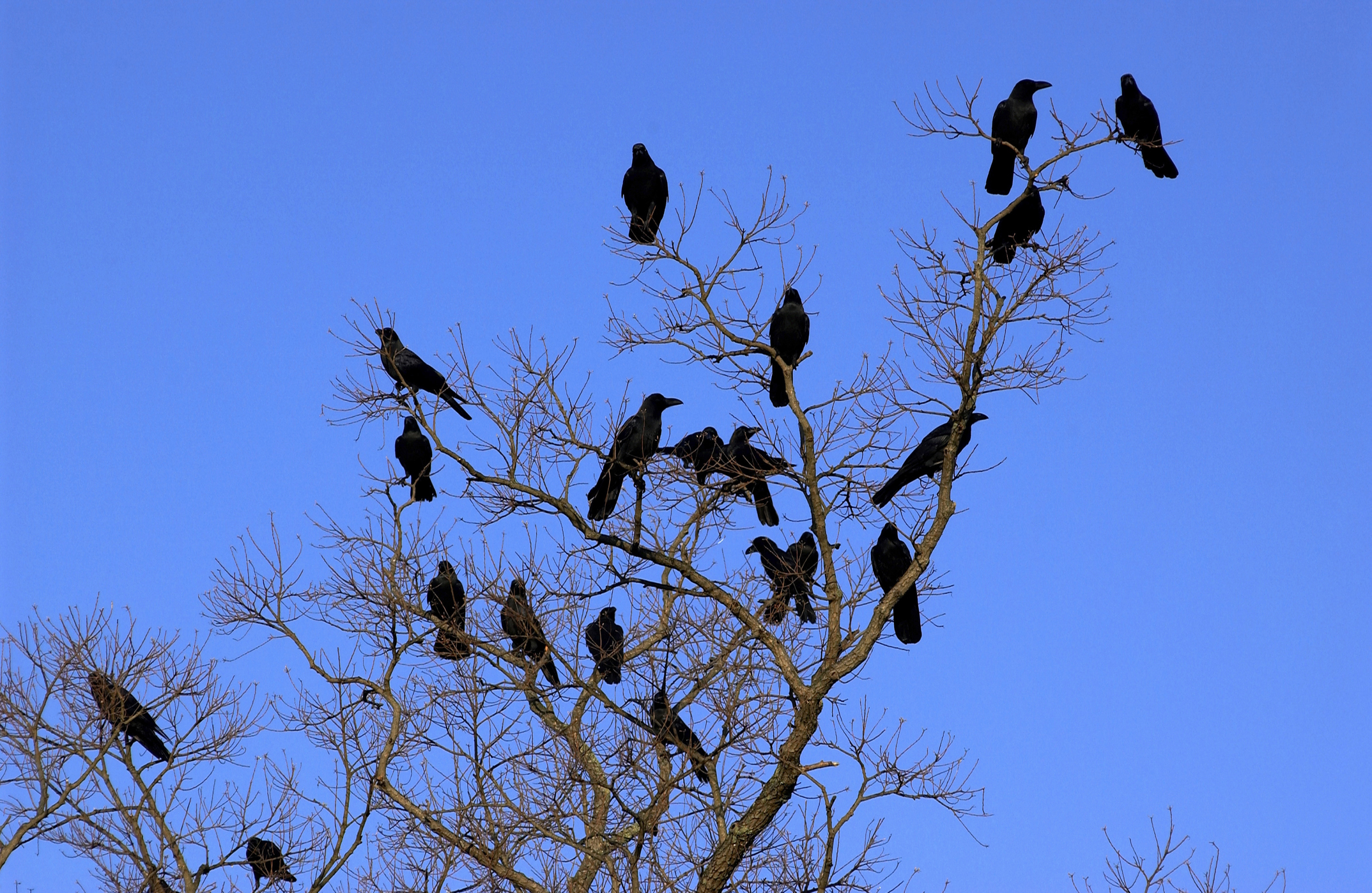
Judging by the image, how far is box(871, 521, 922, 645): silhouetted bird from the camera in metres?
7.98

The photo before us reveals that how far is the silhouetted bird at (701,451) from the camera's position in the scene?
818 cm

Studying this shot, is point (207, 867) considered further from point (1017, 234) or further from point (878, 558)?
point (1017, 234)

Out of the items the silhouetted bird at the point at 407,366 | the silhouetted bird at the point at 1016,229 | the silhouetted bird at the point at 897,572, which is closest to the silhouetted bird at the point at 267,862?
the silhouetted bird at the point at 407,366

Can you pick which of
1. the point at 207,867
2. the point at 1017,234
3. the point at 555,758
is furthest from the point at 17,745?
the point at 1017,234

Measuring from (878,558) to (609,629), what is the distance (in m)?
2.48

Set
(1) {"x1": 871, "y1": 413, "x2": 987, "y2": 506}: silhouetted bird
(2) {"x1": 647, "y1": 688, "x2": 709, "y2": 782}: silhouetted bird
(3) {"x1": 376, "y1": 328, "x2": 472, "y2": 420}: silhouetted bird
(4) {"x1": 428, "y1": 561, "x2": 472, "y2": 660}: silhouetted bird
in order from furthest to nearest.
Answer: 1. (3) {"x1": 376, "y1": 328, "x2": 472, "y2": 420}: silhouetted bird
2. (4) {"x1": 428, "y1": 561, "x2": 472, "y2": 660}: silhouetted bird
3. (1) {"x1": 871, "y1": 413, "x2": 987, "y2": 506}: silhouetted bird
4. (2) {"x1": 647, "y1": 688, "x2": 709, "y2": 782}: silhouetted bird

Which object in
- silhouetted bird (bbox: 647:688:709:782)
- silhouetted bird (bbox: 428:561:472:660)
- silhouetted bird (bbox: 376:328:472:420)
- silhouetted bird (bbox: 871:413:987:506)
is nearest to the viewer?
silhouetted bird (bbox: 647:688:709:782)

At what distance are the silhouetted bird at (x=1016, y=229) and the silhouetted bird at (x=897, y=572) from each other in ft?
5.67

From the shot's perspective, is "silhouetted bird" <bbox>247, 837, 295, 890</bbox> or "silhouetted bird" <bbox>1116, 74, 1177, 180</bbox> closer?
"silhouetted bird" <bbox>1116, 74, 1177, 180</bbox>

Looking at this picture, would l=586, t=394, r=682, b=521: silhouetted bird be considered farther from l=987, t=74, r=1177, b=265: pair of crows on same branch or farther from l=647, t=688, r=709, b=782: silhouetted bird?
l=987, t=74, r=1177, b=265: pair of crows on same branch

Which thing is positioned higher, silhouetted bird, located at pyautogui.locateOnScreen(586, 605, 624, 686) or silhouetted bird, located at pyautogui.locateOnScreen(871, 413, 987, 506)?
silhouetted bird, located at pyautogui.locateOnScreen(871, 413, 987, 506)

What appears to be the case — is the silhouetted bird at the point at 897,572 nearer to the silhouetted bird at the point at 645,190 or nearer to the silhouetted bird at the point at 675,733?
the silhouetted bird at the point at 675,733

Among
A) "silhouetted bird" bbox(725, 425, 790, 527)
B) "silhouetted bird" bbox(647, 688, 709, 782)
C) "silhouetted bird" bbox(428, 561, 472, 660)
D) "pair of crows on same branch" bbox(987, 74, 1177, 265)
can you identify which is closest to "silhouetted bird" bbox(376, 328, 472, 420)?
"silhouetted bird" bbox(428, 561, 472, 660)

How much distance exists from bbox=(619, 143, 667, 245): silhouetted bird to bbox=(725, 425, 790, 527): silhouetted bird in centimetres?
182
